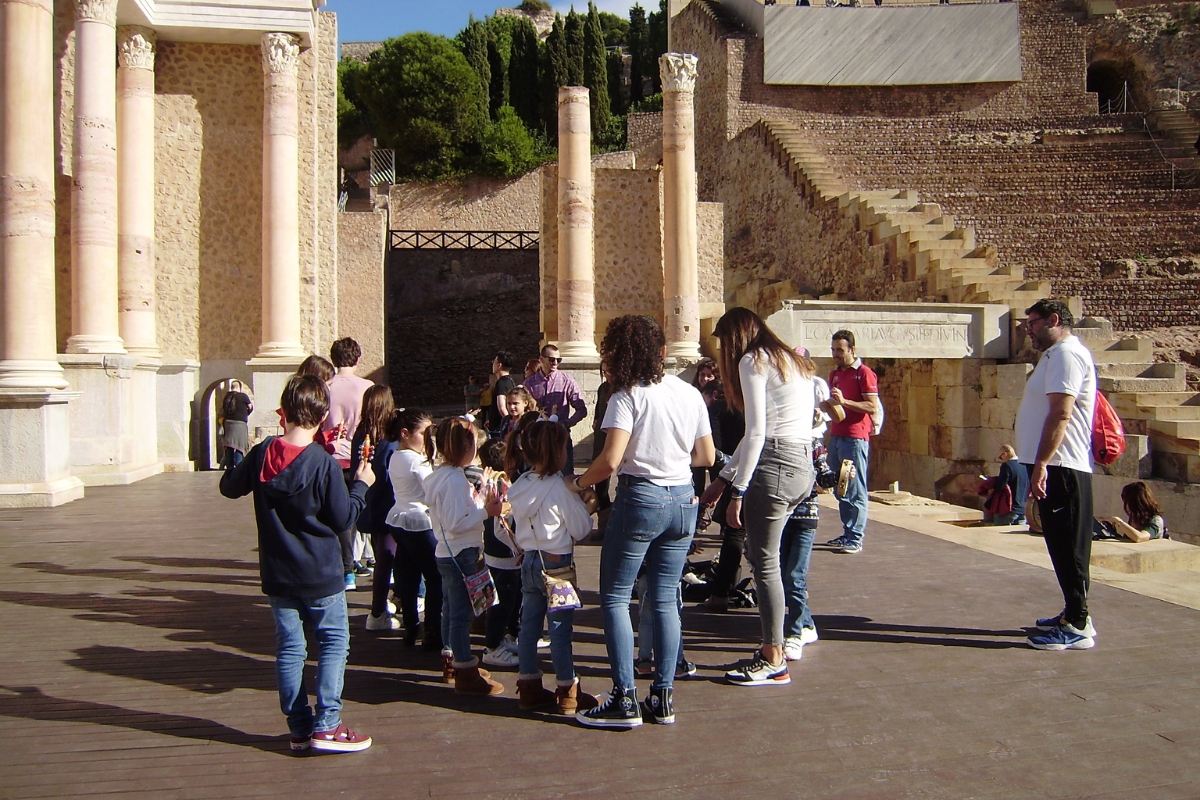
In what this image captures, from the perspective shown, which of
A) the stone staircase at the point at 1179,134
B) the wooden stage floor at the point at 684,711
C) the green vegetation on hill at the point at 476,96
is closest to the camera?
the wooden stage floor at the point at 684,711

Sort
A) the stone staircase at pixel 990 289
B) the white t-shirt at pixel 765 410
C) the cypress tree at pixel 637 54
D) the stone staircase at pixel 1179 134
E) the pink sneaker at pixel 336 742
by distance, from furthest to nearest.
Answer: the cypress tree at pixel 637 54
the stone staircase at pixel 1179 134
the stone staircase at pixel 990 289
the white t-shirt at pixel 765 410
the pink sneaker at pixel 336 742

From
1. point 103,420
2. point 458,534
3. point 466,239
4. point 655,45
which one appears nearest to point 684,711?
point 458,534

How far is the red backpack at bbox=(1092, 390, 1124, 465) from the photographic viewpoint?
566 centimetres

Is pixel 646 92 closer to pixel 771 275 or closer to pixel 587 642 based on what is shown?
pixel 771 275

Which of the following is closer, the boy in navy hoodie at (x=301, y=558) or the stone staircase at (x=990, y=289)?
the boy in navy hoodie at (x=301, y=558)

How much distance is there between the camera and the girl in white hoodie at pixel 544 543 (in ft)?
14.0

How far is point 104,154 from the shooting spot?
1346 cm

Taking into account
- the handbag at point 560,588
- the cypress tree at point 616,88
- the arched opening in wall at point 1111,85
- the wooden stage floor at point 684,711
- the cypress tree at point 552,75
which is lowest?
the wooden stage floor at point 684,711

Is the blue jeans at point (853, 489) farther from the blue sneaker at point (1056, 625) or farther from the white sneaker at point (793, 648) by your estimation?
the white sneaker at point (793, 648)

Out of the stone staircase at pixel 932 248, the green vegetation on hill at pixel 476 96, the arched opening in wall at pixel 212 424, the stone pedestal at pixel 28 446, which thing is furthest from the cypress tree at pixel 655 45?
the stone pedestal at pixel 28 446

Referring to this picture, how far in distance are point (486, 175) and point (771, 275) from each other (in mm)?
12918

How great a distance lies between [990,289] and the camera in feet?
49.0

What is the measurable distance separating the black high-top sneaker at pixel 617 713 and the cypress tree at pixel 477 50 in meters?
40.2

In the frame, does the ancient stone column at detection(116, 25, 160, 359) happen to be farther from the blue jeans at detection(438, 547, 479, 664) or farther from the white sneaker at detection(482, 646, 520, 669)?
the blue jeans at detection(438, 547, 479, 664)
